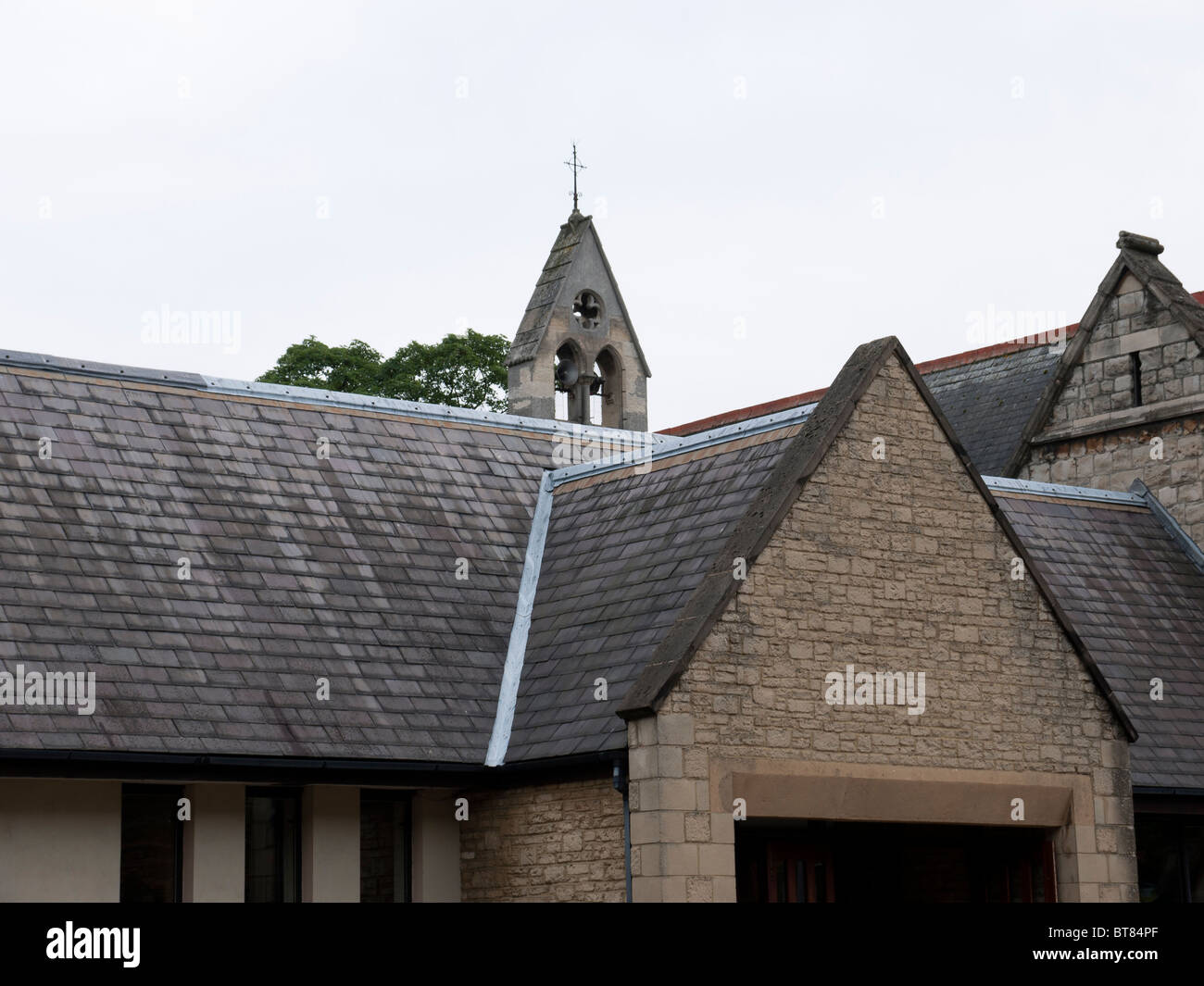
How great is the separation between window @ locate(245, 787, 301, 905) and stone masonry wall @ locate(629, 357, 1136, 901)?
11.1ft

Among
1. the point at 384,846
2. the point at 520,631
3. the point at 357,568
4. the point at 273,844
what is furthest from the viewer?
the point at 520,631

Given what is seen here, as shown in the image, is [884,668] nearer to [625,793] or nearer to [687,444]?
[625,793]

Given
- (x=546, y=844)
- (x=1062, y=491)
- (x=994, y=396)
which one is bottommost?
(x=546, y=844)

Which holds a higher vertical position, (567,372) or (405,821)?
(567,372)

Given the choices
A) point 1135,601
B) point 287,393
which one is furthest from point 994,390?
point 287,393

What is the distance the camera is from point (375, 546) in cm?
1892

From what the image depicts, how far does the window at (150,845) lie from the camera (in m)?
16.1

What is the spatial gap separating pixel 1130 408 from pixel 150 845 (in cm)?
1481

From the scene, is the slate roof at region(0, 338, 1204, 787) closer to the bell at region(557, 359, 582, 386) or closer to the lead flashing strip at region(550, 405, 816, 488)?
the lead flashing strip at region(550, 405, 816, 488)

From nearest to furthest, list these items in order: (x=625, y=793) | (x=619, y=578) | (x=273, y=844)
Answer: (x=625, y=793) < (x=273, y=844) < (x=619, y=578)

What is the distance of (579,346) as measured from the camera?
3006cm

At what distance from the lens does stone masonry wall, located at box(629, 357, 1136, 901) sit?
49.8 ft

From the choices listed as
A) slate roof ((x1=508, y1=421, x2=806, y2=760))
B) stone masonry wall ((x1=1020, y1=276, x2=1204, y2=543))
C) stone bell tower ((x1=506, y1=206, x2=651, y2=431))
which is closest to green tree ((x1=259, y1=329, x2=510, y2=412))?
stone bell tower ((x1=506, y1=206, x2=651, y2=431))

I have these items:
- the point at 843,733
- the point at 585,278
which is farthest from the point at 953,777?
the point at 585,278
